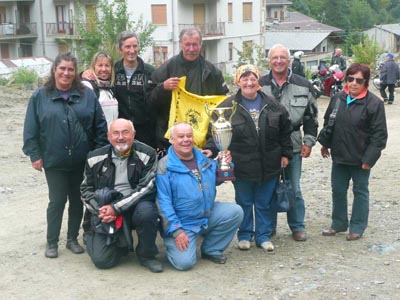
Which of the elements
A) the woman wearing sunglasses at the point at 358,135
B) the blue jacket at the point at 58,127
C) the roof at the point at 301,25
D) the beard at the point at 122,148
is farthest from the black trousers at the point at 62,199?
the roof at the point at 301,25

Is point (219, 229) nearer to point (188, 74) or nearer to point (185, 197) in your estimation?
point (185, 197)

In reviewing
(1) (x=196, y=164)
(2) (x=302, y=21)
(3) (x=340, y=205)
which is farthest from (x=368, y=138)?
(2) (x=302, y=21)

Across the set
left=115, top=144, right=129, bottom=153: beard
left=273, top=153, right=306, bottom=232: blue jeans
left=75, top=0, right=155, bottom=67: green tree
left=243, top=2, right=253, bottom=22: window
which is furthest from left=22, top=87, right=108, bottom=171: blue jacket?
left=243, top=2, right=253, bottom=22: window

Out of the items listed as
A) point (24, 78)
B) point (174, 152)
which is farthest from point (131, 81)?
point (24, 78)

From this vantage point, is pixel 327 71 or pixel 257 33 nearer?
pixel 327 71

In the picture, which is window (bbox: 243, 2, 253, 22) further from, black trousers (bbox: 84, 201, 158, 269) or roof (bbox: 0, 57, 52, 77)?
black trousers (bbox: 84, 201, 158, 269)

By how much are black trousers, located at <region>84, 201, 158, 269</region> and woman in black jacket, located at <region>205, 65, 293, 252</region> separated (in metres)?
0.89

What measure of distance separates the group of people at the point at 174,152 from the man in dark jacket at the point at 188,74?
0.03ft

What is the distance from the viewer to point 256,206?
5.79 meters

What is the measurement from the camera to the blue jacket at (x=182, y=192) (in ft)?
17.1

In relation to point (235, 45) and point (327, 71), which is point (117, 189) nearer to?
point (327, 71)

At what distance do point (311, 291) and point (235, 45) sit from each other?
35967 mm

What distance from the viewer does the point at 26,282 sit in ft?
16.6

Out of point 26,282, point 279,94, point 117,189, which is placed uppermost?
point 279,94
